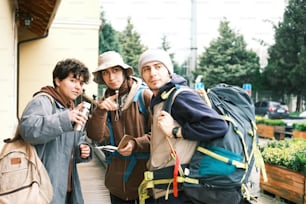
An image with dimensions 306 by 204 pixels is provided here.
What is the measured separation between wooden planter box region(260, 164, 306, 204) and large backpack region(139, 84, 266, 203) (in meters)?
3.69

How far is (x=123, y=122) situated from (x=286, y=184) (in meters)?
3.94

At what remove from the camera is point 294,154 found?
583cm

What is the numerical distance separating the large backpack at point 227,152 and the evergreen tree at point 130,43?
152 ft

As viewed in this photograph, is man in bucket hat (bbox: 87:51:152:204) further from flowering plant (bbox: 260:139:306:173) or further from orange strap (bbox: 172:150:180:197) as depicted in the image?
flowering plant (bbox: 260:139:306:173)

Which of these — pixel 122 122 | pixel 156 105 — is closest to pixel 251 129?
pixel 156 105

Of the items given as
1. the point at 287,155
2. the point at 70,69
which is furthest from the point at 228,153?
the point at 287,155

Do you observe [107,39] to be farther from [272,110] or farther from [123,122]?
[123,122]

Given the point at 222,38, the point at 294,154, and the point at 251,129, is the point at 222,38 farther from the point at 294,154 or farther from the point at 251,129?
the point at 251,129

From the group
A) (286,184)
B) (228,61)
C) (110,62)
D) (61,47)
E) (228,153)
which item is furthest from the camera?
(228,61)

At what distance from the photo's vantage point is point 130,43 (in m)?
50.0

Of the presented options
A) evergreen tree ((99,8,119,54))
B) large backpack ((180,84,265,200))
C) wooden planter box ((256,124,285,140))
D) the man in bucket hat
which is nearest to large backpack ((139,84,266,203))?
large backpack ((180,84,265,200))

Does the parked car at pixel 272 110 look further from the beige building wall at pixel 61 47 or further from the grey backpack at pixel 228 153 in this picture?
the grey backpack at pixel 228 153

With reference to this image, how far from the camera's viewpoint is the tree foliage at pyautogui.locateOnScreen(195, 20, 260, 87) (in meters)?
39.2

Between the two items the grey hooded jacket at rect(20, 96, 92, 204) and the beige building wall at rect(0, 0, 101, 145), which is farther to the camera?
the beige building wall at rect(0, 0, 101, 145)
